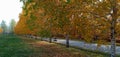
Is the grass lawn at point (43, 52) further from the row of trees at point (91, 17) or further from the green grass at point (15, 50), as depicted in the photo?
the row of trees at point (91, 17)

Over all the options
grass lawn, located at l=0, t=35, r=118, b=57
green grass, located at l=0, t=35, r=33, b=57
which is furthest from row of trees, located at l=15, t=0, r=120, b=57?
green grass, located at l=0, t=35, r=33, b=57

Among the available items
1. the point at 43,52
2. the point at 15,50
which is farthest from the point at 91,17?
the point at 15,50

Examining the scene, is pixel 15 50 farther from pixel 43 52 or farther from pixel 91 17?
pixel 91 17

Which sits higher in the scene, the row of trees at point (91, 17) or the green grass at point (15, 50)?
the row of trees at point (91, 17)

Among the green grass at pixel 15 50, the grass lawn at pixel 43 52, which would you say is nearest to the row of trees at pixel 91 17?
the grass lawn at pixel 43 52

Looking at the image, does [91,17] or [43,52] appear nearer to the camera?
[91,17]

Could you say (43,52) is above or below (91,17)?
below

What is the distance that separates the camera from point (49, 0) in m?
17.7

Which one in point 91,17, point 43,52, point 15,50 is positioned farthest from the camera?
point 15,50

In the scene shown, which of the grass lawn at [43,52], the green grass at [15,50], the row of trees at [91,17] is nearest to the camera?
the row of trees at [91,17]

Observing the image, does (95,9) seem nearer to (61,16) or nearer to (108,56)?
(61,16)

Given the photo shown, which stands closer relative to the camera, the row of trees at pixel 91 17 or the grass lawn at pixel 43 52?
the row of trees at pixel 91 17

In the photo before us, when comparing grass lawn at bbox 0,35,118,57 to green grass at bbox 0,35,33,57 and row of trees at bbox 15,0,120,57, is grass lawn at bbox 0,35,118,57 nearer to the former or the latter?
green grass at bbox 0,35,33,57

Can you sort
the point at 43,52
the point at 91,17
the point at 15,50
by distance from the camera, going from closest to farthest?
the point at 91,17 → the point at 43,52 → the point at 15,50
